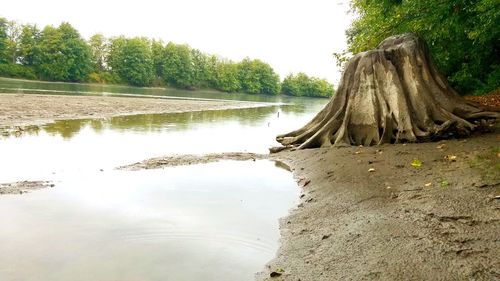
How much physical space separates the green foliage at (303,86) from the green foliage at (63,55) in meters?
74.5

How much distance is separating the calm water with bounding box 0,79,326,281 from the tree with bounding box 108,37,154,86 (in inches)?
3449

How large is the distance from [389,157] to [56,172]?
25.8 feet

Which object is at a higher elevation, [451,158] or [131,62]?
[131,62]

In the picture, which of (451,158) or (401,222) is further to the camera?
(451,158)

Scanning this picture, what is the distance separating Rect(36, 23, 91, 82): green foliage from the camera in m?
80.2

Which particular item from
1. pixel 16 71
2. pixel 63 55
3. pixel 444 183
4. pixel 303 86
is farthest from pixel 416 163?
pixel 303 86

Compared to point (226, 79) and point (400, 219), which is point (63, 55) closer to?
point (226, 79)

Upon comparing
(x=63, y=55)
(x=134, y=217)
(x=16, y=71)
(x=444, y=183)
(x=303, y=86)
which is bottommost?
(x=134, y=217)

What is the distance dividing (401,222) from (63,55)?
293 ft

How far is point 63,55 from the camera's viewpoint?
82.1m

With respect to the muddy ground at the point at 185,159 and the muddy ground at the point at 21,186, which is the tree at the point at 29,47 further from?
the muddy ground at the point at 21,186

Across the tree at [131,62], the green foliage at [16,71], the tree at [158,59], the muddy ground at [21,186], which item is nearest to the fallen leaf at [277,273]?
the muddy ground at [21,186]

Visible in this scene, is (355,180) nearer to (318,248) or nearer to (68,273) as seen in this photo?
(318,248)

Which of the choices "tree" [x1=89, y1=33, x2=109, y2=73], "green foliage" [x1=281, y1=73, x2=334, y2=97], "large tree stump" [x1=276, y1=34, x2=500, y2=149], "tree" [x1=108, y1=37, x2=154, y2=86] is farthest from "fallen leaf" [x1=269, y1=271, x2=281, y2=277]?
"green foliage" [x1=281, y1=73, x2=334, y2=97]
